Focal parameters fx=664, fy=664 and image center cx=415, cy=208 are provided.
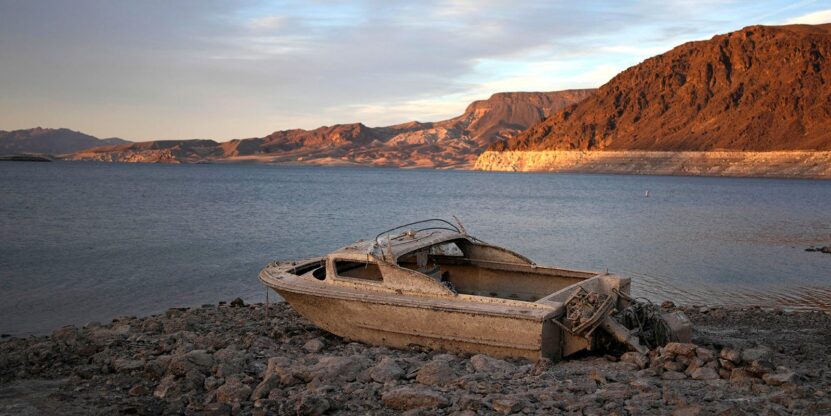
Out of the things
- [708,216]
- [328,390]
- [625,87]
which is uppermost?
[625,87]

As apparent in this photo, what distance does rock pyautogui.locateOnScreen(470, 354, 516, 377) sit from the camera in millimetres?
7973

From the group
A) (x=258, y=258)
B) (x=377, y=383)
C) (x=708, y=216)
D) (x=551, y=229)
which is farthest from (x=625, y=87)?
(x=377, y=383)

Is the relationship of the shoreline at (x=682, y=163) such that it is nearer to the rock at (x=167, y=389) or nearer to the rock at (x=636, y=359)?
the rock at (x=636, y=359)

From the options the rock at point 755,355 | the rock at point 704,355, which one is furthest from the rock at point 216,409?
the rock at point 755,355

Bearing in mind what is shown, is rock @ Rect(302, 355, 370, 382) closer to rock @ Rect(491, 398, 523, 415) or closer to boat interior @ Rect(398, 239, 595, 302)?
rock @ Rect(491, 398, 523, 415)

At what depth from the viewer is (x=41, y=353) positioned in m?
9.06

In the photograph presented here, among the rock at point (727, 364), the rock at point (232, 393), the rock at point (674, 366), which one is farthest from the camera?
the rock at point (674, 366)

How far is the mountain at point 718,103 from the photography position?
137 metres

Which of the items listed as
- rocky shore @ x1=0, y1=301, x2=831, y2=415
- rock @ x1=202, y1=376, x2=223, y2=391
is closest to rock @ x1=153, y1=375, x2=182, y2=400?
rocky shore @ x1=0, y1=301, x2=831, y2=415

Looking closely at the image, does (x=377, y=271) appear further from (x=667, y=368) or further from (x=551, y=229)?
(x=551, y=229)

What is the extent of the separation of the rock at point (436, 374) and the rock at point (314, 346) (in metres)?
2.47

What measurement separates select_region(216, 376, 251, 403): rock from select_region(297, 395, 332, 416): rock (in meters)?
0.79

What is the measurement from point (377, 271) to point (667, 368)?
509 centimetres

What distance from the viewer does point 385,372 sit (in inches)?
301
